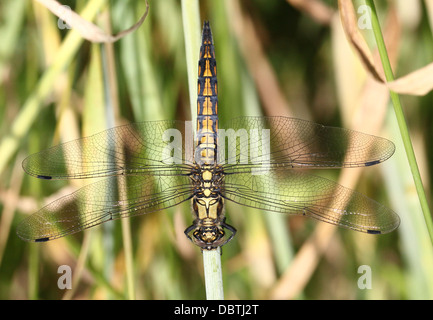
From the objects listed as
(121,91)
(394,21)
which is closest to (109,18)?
(121,91)

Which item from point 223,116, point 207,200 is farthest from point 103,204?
point 223,116

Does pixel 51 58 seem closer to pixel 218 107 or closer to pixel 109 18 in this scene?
pixel 109 18

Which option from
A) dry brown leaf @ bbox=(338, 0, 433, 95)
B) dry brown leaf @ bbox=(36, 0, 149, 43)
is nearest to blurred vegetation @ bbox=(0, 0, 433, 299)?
dry brown leaf @ bbox=(36, 0, 149, 43)

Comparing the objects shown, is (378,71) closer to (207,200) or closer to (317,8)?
(317,8)

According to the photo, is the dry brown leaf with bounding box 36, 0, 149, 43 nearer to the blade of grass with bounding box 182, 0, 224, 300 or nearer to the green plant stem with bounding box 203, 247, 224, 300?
the blade of grass with bounding box 182, 0, 224, 300

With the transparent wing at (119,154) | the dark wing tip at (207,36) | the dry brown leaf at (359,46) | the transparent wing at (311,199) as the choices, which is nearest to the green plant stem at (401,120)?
the dry brown leaf at (359,46)

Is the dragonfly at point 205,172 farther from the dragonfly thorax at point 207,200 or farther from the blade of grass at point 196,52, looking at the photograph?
the blade of grass at point 196,52
